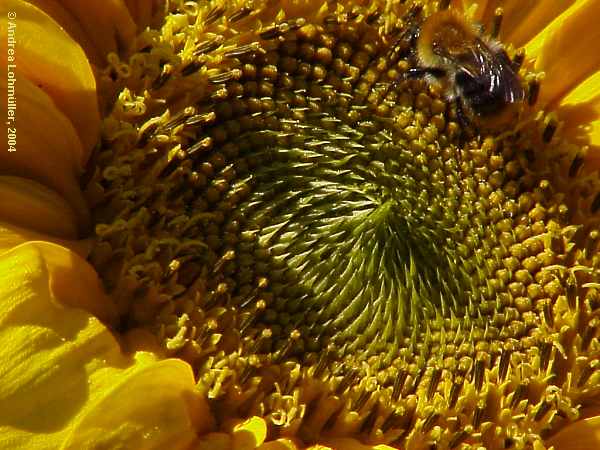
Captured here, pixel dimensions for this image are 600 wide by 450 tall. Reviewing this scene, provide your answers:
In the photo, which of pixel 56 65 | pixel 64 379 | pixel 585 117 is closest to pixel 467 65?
pixel 585 117

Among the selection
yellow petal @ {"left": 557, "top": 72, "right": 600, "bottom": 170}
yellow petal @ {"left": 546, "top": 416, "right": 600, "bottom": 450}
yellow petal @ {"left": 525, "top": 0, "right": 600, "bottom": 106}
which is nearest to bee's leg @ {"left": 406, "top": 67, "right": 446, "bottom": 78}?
yellow petal @ {"left": 525, "top": 0, "right": 600, "bottom": 106}

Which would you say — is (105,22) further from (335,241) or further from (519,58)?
(519,58)

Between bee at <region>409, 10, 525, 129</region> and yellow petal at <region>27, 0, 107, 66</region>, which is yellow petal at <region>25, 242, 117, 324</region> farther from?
bee at <region>409, 10, 525, 129</region>

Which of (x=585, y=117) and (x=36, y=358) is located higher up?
(x=585, y=117)

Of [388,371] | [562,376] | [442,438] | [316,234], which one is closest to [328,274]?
[316,234]

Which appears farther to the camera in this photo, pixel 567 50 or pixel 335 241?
pixel 567 50

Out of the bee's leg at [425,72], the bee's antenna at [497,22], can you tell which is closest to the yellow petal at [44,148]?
the bee's leg at [425,72]
